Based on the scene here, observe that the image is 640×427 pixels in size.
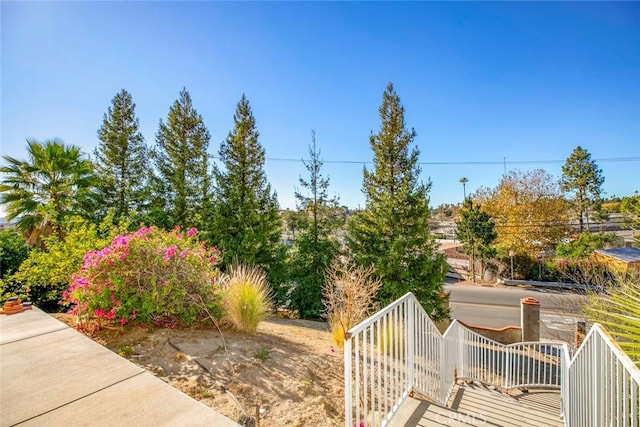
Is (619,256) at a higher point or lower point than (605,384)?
lower

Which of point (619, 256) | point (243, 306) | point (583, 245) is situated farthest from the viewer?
point (583, 245)

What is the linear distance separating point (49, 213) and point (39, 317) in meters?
4.43

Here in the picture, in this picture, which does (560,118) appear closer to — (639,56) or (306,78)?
(639,56)

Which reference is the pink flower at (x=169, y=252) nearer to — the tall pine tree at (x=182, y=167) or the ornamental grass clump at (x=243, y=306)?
the ornamental grass clump at (x=243, y=306)

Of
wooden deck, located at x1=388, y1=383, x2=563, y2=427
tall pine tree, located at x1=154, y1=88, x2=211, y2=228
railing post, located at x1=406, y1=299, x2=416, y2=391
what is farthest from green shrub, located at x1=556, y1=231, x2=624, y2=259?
tall pine tree, located at x1=154, y1=88, x2=211, y2=228

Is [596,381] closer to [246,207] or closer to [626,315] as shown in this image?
[626,315]

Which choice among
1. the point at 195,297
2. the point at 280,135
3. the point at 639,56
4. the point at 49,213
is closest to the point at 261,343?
the point at 195,297

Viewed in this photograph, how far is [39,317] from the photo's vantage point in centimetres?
351

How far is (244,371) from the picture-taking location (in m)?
2.79

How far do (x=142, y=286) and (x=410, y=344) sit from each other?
10.9 ft

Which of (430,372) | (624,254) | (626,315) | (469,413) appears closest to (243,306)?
(430,372)

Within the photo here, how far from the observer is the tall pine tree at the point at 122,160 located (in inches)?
440

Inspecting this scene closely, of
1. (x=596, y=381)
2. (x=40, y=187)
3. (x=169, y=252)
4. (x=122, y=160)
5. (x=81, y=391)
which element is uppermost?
(x=122, y=160)

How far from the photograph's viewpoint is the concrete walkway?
171cm
